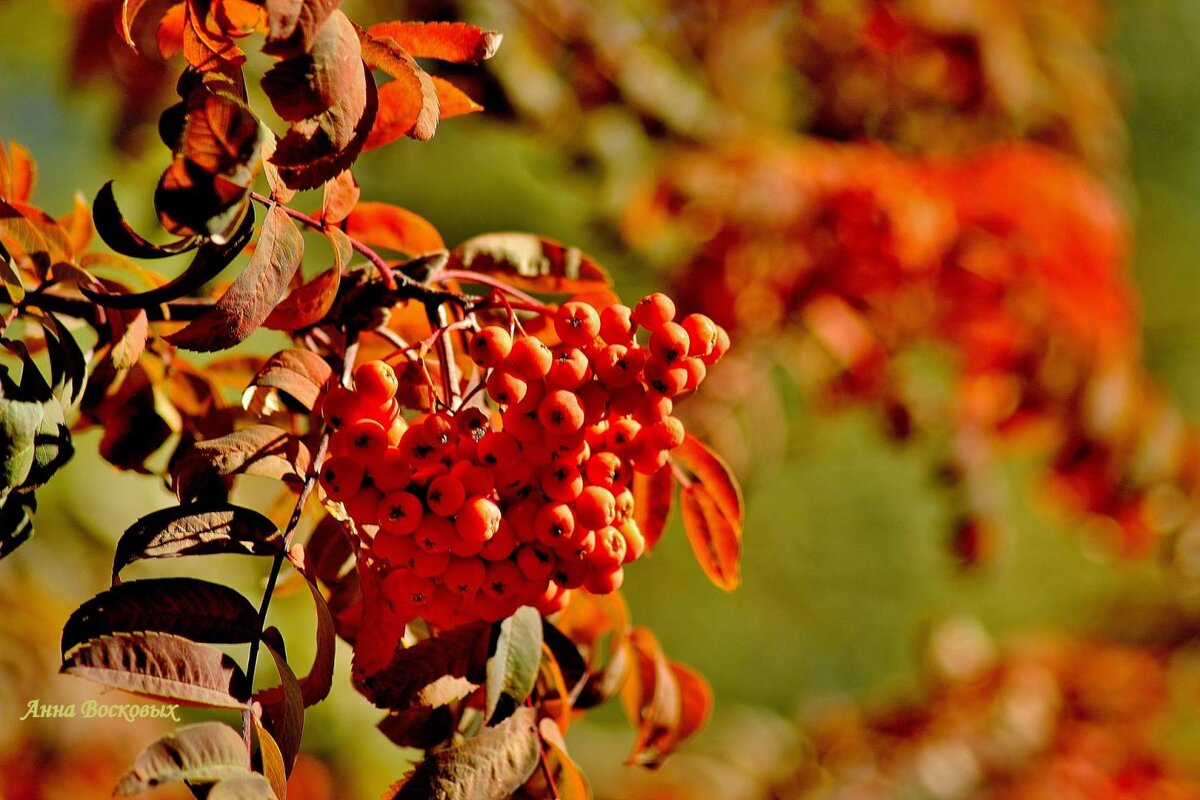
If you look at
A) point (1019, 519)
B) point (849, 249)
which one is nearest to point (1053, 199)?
point (849, 249)

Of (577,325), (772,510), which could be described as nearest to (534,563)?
(577,325)

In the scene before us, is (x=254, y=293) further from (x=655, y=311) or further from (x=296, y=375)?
(x=655, y=311)

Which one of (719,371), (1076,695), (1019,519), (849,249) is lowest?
(1019,519)

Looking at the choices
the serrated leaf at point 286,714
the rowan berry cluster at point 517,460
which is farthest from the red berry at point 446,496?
the serrated leaf at point 286,714

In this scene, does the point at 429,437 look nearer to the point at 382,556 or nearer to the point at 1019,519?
the point at 382,556

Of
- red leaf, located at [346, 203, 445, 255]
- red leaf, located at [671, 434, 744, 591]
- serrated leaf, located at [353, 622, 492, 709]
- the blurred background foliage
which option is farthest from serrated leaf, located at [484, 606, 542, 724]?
the blurred background foliage

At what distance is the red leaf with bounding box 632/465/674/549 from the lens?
643mm

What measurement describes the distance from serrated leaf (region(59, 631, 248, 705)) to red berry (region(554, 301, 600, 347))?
0.22m

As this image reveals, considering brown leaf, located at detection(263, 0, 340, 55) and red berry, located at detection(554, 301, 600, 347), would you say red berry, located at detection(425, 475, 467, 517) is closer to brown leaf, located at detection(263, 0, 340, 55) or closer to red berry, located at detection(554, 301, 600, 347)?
red berry, located at detection(554, 301, 600, 347)

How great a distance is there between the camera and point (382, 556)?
53 centimetres

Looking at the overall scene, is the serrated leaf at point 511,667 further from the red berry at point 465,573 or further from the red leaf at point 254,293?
the red leaf at point 254,293

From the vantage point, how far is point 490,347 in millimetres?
528

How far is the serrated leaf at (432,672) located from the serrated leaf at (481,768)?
0.03m

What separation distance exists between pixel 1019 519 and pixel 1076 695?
1.65 m
